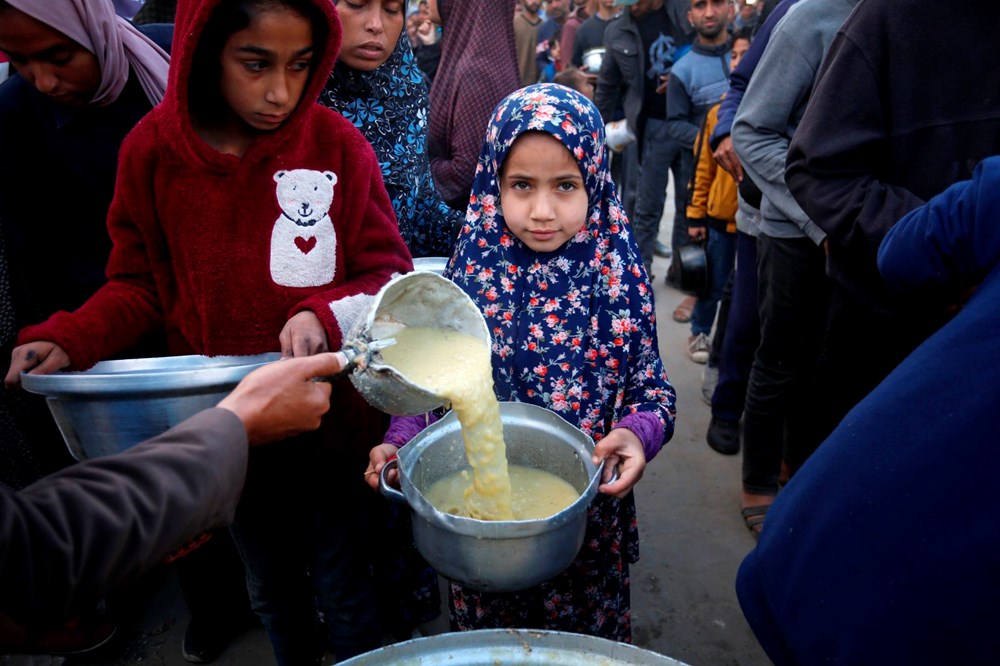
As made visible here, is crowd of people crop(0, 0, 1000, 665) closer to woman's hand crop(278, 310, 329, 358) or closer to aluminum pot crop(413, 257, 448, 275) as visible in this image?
woman's hand crop(278, 310, 329, 358)

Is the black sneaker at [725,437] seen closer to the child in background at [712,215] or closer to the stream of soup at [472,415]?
the child in background at [712,215]

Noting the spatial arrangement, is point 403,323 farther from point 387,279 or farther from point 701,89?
point 701,89

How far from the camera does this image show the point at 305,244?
5.30 feet

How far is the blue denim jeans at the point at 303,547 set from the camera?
175 centimetres

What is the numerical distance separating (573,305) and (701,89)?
3566mm

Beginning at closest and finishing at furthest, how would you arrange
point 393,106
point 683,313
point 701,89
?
point 393,106, point 701,89, point 683,313

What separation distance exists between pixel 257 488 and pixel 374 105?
1.27 meters

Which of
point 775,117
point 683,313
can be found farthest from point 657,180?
point 775,117

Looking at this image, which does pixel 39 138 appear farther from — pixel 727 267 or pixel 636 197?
pixel 636 197

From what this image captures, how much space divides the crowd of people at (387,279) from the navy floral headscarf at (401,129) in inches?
0.4

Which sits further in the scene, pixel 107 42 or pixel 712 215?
pixel 712 215

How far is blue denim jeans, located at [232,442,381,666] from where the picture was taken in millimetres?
1746

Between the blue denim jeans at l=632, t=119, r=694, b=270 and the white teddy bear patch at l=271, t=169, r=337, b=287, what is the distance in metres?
3.86

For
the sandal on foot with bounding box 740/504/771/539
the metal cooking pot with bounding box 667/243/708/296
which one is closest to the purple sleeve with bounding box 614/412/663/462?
the sandal on foot with bounding box 740/504/771/539
